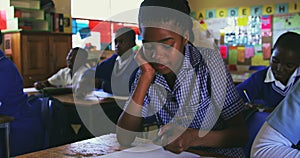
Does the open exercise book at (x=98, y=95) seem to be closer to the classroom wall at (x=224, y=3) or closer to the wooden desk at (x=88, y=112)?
the wooden desk at (x=88, y=112)

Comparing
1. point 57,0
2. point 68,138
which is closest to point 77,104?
point 68,138

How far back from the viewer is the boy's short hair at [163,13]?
1200mm

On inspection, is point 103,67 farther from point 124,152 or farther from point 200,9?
point 200,9

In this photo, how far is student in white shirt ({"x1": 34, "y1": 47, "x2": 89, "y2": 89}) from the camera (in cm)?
391

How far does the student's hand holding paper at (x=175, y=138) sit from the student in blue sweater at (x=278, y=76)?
3.60 ft

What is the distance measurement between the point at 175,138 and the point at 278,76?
133cm

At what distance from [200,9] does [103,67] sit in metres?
3.48

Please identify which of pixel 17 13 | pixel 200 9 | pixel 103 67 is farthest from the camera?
pixel 200 9

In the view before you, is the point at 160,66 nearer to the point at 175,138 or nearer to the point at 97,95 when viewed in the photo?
the point at 175,138

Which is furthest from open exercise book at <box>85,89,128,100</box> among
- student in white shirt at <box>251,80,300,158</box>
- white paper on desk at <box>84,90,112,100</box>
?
student in white shirt at <box>251,80,300,158</box>

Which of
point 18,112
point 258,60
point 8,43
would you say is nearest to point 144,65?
point 18,112

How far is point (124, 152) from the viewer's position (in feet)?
3.59

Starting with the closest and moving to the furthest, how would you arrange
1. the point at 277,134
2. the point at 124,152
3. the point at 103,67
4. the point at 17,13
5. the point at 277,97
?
the point at 277,134 < the point at 124,152 < the point at 277,97 < the point at 103,67 < the point at 17,13

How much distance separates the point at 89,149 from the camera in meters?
1.14
